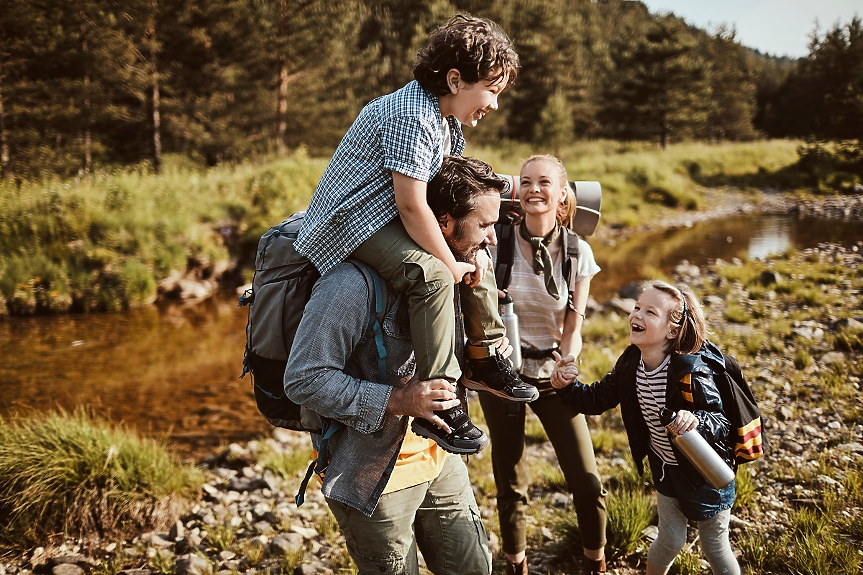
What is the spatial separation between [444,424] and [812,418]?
4644mm

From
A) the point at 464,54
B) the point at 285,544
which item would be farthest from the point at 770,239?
the point at 464,54

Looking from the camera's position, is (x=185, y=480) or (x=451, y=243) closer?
(x=451, y=243)

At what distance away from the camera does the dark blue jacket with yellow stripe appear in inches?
101

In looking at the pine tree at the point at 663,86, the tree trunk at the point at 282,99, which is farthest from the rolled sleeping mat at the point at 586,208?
the pine tree at the point at 663,86

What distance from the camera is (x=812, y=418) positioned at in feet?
17.0

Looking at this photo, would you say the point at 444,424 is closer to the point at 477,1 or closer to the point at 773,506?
the point at 773,506

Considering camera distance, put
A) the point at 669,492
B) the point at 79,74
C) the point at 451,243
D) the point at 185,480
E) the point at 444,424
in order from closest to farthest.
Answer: the point at 444,424 → the point at 451,243 → the point at 669,492 → the point at 185,480 → the point at 79,74

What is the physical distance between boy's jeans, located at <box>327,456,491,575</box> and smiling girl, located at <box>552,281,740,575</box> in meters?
0.87

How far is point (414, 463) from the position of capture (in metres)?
2.19

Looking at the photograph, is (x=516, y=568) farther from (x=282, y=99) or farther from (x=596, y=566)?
(x=282, y=99)

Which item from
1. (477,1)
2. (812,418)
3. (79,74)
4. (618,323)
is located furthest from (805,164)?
(79,74)

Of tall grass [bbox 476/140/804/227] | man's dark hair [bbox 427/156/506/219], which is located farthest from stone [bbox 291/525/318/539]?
tall grass [bbox 476/140/804/227]

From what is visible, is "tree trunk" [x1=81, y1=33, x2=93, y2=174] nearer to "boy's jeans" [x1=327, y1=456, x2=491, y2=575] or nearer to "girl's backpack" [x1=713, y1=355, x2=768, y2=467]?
"boy's jeans" [x1=327, y1=456, x2=491, y2=575]

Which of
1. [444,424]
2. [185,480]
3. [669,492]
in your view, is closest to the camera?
[444,424]
